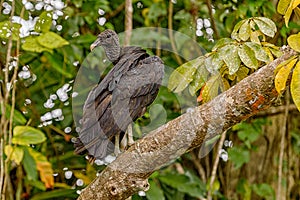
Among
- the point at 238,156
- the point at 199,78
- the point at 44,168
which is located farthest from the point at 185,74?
the point at 238,156

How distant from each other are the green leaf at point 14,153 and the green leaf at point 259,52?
1.29 meters

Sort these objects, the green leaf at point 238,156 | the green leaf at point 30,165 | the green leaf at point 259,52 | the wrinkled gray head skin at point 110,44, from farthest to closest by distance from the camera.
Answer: the green leaf at point 238,156 < the green leaf at point 30,165 < the wrinkled gray head skin at point 110,44 < the green leaf at point 259,52

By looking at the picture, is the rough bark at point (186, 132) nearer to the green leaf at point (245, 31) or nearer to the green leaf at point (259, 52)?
the green leaf at point (259, 52)

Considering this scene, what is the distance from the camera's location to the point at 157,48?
331 centimetres

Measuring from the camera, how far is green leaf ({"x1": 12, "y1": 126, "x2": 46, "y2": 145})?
2.69 metres

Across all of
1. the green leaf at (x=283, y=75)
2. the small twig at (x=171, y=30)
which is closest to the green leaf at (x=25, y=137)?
the small twig at (x=171, y=30)

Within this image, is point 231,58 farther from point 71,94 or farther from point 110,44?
point 71,94

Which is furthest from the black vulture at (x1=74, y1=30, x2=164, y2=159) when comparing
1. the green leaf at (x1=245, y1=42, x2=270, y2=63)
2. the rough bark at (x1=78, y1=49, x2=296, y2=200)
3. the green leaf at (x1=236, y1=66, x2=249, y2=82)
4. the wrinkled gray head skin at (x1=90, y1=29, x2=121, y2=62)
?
the green leaf at (x1=245, y1=42, x2=270, y2=63)

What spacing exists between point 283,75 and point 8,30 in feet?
4.62

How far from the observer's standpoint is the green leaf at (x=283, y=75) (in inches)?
56.3

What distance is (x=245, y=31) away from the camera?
1799 mm

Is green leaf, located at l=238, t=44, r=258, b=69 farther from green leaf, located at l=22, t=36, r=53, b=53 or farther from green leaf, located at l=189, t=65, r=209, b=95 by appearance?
green leaf, located at l=22, t=36, r=53, b=53

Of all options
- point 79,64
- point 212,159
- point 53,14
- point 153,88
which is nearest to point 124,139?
point 153,88

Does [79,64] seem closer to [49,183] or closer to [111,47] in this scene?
[49,183]
